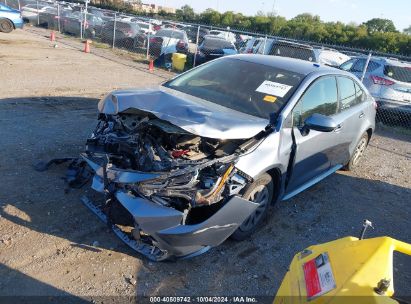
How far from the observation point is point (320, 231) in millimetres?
4465

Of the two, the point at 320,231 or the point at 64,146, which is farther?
the point at 64,146

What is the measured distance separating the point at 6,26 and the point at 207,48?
10.1 meters

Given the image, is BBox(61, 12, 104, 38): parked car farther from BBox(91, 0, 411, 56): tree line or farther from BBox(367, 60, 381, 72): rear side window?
BBox(91, 0, 411, 56): tree line

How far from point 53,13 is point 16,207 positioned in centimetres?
2398

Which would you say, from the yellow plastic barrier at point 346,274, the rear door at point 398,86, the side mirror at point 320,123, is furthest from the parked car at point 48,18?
the yellow plastic barrier at point 346,274

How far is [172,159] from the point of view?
133 inches

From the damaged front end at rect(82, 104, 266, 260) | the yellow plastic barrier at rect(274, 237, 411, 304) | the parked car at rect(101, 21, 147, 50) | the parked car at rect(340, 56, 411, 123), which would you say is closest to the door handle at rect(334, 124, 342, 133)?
the damaged front end at rect(82, 104, 266, 260)

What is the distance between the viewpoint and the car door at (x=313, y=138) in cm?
418

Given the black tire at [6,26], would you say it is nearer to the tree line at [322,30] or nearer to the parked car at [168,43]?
the parked car at [168,43]

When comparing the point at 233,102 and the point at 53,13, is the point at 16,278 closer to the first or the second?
the point at 233,102

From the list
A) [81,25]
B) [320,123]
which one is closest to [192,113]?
[320,123]

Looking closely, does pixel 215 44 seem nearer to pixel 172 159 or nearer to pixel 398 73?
pixel 398 73

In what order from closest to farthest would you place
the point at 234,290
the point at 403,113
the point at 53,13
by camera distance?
the point at 234,290, the point at 403,113, the point at 53,13

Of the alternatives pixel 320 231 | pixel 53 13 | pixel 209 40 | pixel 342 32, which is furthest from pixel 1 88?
pixel 342 32
